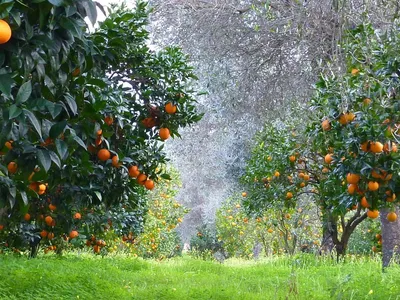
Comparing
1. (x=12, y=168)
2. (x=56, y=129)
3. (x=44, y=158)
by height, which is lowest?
(x=44, y=158)

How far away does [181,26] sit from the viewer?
779 centimetres

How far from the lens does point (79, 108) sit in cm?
248

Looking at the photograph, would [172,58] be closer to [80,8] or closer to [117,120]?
[117,120]

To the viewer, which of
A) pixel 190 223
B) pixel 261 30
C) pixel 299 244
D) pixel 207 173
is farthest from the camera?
pixel 190 223

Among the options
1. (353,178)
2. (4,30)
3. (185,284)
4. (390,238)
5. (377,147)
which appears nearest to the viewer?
(4,30)

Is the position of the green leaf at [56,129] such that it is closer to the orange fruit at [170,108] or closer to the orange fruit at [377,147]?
the orange fruit at [170,108]

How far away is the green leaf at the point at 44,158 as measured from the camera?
1754mm

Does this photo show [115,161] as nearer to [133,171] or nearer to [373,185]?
[133,171]

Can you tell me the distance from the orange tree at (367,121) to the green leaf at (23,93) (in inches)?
89.7

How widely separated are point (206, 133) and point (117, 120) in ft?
25.3

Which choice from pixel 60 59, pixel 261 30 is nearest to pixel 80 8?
pixel 60 59

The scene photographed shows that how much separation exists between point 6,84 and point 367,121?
2656mm

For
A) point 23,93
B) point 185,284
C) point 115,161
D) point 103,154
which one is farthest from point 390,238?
point 23,93

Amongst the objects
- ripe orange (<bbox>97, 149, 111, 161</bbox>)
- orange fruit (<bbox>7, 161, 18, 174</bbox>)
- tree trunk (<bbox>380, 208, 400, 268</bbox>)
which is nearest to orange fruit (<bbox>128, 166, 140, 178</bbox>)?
ripe orange (<bbox>97, 149, 111, 161</bbox>)
